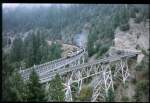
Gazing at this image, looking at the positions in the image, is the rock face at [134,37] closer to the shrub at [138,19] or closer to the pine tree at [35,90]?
the shrub at [138,19]

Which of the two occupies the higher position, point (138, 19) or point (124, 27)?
point (138, 19)

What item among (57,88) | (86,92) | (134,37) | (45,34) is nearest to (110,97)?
(86,92)

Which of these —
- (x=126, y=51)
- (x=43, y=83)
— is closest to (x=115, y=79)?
(x=126, y=51)

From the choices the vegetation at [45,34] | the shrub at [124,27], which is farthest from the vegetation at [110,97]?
the shrub at [124,27]

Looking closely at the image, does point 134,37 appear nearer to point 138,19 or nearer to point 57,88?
point 138,19

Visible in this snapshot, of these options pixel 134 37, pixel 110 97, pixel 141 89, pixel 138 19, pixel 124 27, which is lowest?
pixel 110 97

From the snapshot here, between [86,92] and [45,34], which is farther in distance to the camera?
[45,34]

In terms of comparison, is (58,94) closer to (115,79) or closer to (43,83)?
(43,83)
